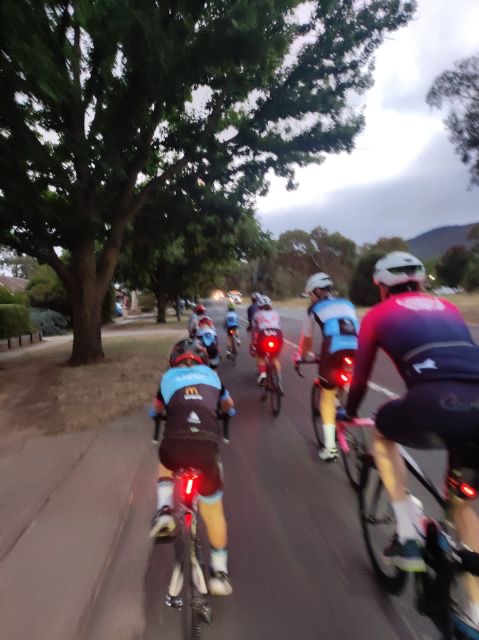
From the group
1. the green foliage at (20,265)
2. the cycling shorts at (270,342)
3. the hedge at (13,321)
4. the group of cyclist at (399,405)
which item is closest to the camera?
the group of cyclist at (399,405)

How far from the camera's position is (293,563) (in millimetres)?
3674

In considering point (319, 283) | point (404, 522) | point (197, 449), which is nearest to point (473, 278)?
point (319, 283)

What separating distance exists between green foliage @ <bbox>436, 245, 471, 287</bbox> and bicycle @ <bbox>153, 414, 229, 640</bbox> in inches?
2606

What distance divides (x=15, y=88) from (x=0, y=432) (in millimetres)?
6786

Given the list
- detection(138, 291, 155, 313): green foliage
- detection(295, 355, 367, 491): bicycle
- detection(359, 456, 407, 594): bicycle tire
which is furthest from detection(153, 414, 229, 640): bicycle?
detection(138, 291, 155, 313): green foliage

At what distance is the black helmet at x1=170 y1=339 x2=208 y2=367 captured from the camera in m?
3.51

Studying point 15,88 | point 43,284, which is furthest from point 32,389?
point 43,284

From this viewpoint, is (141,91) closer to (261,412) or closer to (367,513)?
(261,412)

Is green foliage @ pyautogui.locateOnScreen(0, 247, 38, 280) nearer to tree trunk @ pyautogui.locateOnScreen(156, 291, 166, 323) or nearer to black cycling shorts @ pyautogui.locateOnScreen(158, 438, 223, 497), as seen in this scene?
tree trunk @ pyautogui.locateOnScreen(156, 291, 166, 323)

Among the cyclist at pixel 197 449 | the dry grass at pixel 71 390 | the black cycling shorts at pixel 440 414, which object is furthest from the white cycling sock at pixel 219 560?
the dry grass at pixel 71 390

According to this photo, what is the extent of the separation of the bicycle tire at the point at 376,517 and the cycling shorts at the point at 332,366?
6.22 ft

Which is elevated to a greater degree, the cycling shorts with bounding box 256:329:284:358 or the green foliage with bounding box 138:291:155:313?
the cycling shorts with bounding box 256:329:284:358

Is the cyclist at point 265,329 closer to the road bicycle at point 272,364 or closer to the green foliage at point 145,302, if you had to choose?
the road bicycle at point 272,364

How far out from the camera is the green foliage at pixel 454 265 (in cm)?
6406
